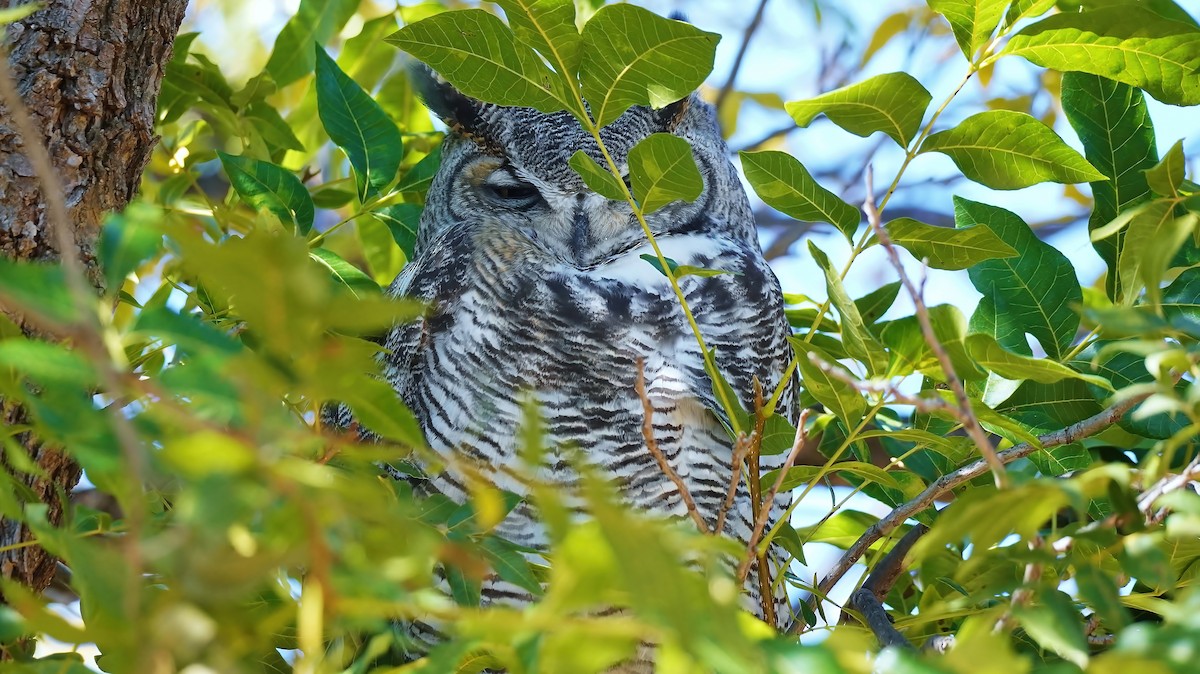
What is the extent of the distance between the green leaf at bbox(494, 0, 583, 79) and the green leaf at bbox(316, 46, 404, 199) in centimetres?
47

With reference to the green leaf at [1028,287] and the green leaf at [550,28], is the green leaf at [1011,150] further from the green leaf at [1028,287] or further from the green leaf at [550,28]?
the green leaf at [550,28]

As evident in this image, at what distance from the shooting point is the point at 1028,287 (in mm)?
1114

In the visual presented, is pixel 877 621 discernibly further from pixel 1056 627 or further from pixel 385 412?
pixel 385 412

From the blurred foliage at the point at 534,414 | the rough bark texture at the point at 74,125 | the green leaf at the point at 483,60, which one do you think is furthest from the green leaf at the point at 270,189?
the green leaf at the point at 483,60

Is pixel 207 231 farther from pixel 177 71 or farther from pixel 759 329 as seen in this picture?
pixel 759 329

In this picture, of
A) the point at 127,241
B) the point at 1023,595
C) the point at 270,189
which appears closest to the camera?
the point at 127,241

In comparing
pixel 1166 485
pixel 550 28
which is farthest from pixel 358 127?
pixel 1166 485

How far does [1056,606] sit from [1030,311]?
1.93 feet

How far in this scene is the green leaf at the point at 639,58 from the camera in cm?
90

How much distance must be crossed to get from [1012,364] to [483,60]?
498 millimetres

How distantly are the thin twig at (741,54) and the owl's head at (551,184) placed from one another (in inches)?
23.2

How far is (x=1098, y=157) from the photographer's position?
1143 mm

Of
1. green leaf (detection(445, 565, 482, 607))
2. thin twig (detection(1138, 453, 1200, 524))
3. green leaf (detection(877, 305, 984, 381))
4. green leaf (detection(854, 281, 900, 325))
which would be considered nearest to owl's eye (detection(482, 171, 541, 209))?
green leaf (detection(854, 281, 900, 325))

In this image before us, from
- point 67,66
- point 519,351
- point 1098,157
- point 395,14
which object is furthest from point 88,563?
point 395,14
